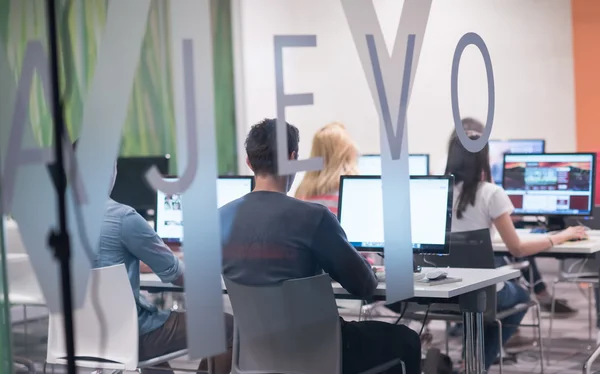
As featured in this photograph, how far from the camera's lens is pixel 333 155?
12.7 ft

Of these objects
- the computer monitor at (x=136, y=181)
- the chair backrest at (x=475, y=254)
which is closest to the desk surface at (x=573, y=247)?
the chair backrest at (x=475, y=254)

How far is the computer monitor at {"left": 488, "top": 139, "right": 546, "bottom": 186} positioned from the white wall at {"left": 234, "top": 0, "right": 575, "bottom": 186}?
1.54 feet

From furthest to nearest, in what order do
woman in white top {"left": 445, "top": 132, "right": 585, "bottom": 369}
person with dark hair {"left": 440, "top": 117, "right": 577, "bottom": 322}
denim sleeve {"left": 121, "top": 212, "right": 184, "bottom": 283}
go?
person with dark hair {"left": 440, "top": 117, "right": 577, "bottom": 322}, woman in white top {"left": 445, "top": 132, "right": 585, "bottom": 369}, denim sleeve {"left": 121, "top": 212, "right": 184, "bottom": 283}

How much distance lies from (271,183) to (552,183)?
279 centimetres

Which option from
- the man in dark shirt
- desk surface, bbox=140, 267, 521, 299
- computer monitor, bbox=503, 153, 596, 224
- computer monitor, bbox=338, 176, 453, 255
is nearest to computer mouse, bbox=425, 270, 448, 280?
desk surface, bbox=140, 267, 521, 299

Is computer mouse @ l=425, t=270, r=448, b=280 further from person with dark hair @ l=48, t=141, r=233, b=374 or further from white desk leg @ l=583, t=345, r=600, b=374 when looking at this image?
white desk leg @ l=583, t=345, r=600, b=374

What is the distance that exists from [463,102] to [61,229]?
2025 millimetres

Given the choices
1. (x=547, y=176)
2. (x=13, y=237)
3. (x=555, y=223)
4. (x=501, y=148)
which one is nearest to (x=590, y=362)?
(x=555, y=223)

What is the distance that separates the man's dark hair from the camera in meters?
2.88

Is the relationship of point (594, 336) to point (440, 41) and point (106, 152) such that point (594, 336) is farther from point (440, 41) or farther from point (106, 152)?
point (106, 152)

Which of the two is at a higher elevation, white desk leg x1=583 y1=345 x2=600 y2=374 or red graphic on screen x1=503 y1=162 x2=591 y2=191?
red graphic on screen x1=503 y1=162 x2=591 y2=191

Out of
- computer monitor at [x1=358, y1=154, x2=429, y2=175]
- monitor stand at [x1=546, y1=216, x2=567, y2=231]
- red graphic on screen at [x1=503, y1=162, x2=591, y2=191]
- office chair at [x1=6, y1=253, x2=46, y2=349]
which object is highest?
computer monitor at [x1=358, y1=154, x2=429, y2=175]

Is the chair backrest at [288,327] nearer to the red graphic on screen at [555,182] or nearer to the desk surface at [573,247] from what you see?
the desk surface at [573,247]

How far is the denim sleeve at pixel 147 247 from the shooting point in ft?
10.0
